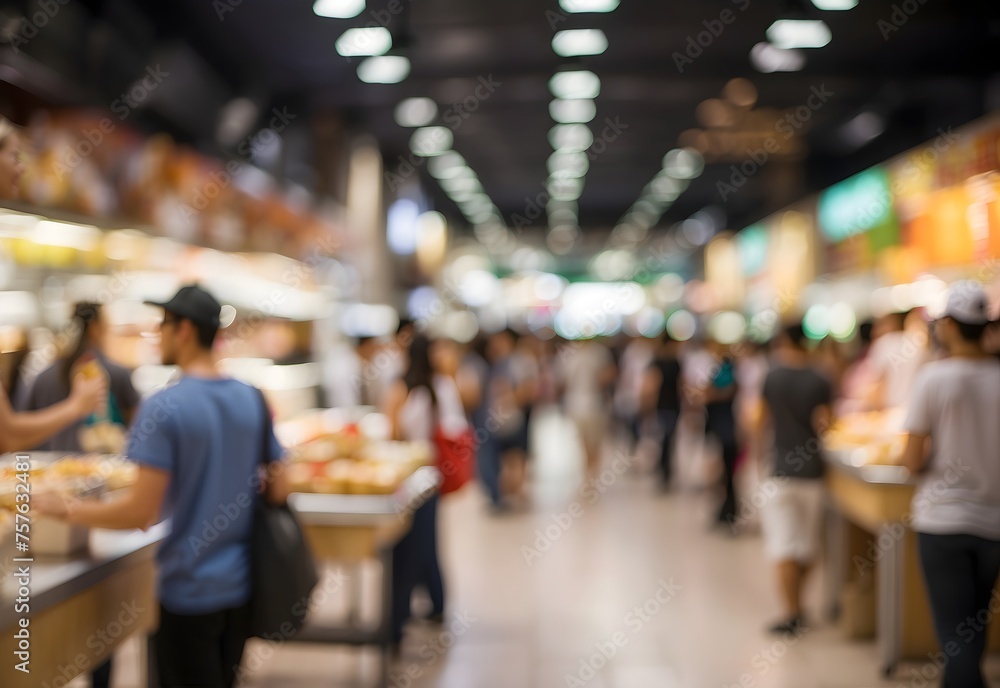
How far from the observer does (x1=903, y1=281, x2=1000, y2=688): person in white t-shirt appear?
3.73m

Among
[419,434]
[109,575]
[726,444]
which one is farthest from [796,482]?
[109,575]

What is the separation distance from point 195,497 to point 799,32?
5901 mm

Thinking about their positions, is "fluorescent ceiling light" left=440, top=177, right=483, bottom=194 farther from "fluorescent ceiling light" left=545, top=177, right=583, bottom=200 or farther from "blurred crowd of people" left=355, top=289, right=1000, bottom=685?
"blurred crowd of people" left=355, top=289, right=1000, bottom=685

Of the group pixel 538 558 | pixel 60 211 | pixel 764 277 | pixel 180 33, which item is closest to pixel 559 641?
pixel 538 558

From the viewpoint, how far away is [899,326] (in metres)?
6.90

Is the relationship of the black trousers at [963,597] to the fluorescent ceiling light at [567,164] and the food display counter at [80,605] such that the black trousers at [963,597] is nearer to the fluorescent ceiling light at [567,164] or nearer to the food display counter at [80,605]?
the food display counter at [80,605]

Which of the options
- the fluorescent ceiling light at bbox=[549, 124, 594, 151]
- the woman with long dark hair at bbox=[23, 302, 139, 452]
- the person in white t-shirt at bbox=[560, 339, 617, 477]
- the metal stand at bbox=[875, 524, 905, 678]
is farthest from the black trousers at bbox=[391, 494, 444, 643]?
the fluorescent ceiling light at bbox=[549, 124, 594, 151]

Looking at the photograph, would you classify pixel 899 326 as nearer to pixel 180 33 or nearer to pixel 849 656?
pixel 849 656

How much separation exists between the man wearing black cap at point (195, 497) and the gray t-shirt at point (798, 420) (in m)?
3.69

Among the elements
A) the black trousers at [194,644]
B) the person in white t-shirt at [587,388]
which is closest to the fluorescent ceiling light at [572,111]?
the person in white t-shirt at [587,388]

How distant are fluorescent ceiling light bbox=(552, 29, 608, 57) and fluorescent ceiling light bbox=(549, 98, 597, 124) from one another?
320cm

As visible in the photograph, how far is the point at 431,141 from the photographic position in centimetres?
1498

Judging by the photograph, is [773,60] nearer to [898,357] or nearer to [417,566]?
[898,357]

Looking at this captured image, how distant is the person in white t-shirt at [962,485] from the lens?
373 centimetres
